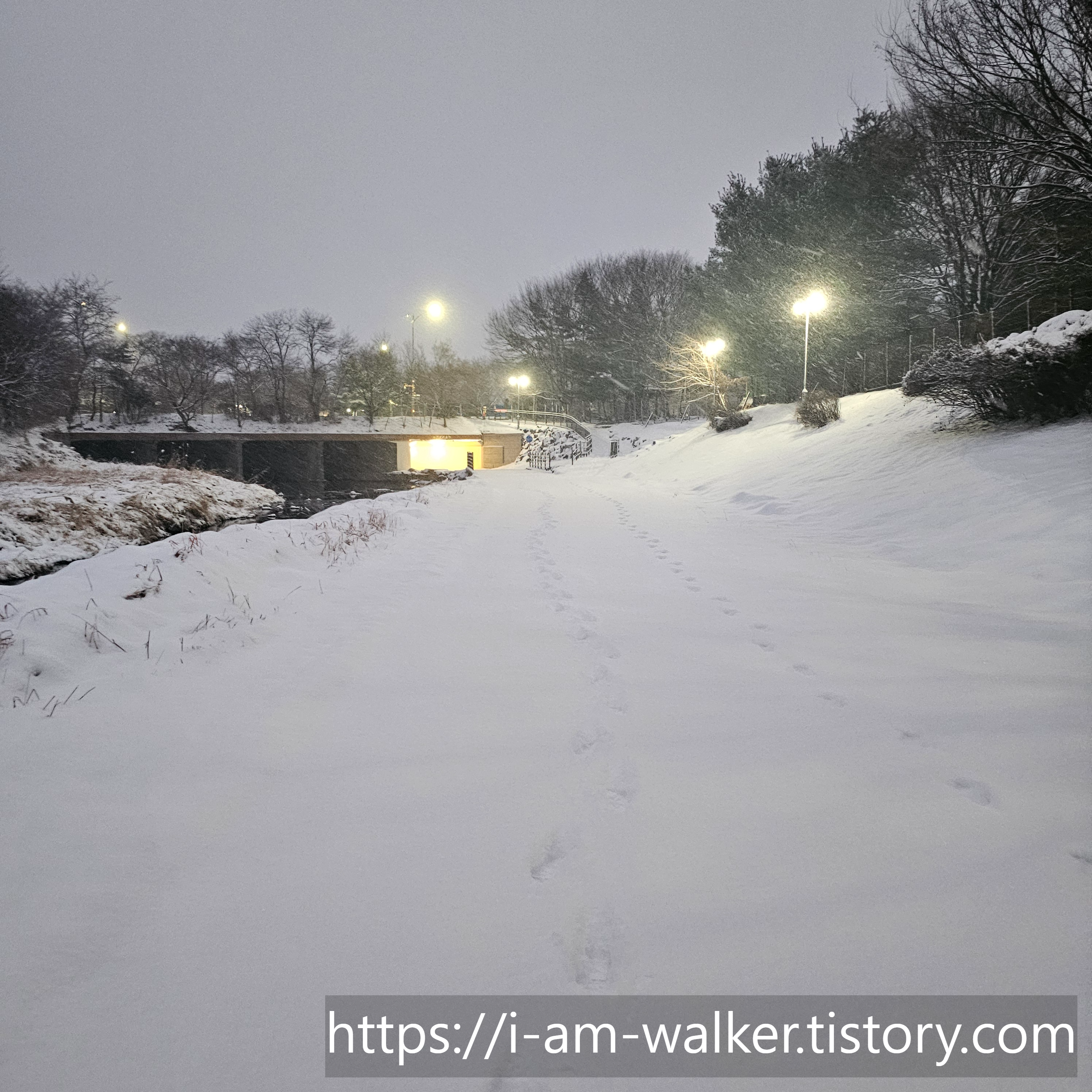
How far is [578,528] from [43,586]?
6319 millimetres

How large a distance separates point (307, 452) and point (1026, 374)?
3202cm

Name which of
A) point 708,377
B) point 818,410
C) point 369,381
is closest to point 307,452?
point 369,381

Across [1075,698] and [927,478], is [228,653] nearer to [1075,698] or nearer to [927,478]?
[1075,698]

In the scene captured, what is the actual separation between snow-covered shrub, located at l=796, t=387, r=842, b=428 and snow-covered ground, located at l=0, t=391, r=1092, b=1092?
952 cm

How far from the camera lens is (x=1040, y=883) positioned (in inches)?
67.9

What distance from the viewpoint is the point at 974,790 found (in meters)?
2.20

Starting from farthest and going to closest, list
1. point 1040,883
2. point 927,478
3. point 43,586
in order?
point 927,478
point 43,586
point 1040,883

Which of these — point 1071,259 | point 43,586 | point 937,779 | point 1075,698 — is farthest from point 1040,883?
point 1071,259

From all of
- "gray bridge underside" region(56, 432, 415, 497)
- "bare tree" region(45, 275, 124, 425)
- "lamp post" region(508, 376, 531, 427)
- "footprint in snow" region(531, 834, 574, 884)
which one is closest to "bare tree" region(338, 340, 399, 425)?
"gray bridge underside" region(56, 432, 415, 497)

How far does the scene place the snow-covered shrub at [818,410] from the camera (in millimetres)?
13820

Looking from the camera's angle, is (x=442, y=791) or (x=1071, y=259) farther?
(x=1071, y=259)

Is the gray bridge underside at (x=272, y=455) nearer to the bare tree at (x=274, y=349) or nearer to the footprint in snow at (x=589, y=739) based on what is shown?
the bare tree at (x=274, y=349)

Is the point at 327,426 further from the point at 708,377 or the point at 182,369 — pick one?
the point at 708,377

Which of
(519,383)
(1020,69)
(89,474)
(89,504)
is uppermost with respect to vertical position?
(519,383)
